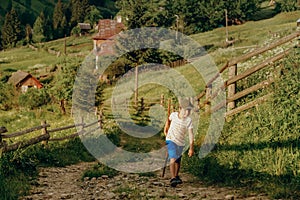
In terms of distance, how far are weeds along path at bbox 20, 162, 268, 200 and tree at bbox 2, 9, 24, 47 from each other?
5734 inches

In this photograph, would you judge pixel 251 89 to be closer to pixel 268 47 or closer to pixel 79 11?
pixel 268 47

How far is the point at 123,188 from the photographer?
9367mm

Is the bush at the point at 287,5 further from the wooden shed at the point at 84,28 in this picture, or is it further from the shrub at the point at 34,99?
the shrub at the point at 34,99

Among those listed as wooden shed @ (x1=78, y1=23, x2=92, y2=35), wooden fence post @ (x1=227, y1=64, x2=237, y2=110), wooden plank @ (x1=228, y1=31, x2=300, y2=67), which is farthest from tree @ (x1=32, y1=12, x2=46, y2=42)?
wooden plank @ (x1=228, y1=31, x2=300, y2=67)

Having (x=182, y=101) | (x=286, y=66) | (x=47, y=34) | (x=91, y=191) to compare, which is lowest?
(x=91, y=191)

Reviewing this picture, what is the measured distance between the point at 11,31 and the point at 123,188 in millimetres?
149877

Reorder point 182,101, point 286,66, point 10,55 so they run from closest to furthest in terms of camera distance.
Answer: point 182,101 < point 286,66 < point 10,55

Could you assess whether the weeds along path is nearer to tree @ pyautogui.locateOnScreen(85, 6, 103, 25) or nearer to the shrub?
the shrub

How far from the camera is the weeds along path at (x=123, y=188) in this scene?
855cm

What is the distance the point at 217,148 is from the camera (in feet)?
36.6

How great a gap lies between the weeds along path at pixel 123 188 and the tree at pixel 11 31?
145651 mm

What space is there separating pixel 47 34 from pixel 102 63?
355ft

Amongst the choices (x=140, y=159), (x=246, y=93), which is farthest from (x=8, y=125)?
(x=246, y=93)

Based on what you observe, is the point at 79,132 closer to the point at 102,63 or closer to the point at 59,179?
the point at 59,179
